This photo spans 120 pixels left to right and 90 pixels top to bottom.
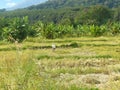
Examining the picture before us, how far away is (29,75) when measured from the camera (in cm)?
577

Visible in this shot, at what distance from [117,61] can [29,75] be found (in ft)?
26.1

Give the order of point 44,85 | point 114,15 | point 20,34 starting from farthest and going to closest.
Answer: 1. point 114,15
2. point 20,34
3. point 44,85

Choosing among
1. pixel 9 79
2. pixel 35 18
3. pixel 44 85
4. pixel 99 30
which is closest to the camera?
pixel 44 85

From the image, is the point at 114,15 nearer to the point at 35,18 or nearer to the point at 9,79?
the point at 35,18

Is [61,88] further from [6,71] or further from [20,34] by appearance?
[20,34]

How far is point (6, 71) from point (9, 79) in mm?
428

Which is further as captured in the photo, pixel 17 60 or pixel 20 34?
pixel 20 34

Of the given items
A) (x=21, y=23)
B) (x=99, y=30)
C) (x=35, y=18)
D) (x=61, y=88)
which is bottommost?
(x=35, y=18)

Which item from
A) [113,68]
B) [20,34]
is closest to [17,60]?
[113,68]

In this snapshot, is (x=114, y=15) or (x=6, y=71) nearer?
(x=6, y=71)

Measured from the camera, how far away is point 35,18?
155 metres

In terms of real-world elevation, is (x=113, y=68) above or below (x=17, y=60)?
below

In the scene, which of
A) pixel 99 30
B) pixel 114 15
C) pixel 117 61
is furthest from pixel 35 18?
pixel 117 61

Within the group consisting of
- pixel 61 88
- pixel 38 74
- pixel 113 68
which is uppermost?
pixel 38 74
